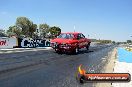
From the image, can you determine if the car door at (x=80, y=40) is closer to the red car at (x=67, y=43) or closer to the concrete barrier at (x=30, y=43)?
the red car at (x=67, y=43)

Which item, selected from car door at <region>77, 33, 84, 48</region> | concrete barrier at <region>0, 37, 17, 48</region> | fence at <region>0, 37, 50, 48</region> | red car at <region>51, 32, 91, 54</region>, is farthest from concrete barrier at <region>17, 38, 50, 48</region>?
red car at <region>51, 32, 91, 54</region>

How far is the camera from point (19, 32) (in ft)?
364

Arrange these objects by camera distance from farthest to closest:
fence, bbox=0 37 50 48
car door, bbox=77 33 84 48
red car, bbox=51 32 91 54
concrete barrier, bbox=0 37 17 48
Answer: fence, bbox=0 37 50 48 < concrete barrier, bbox=0 37 17 48 < car door, bbox=77 33 84 48 < red car, bbox=51 32 91 54

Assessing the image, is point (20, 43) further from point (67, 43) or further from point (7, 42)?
point (67, 43)

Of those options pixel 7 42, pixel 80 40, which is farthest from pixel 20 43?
pixel 80 40

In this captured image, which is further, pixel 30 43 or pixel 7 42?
pixel 30 43

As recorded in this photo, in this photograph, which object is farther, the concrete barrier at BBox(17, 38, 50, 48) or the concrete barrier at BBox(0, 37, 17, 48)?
the concrete barrier at BBox(17, 38, 50, 48)

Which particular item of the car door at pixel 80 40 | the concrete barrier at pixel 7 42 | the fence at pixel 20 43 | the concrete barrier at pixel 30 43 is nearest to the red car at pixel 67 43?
the car door at pixel 80 40

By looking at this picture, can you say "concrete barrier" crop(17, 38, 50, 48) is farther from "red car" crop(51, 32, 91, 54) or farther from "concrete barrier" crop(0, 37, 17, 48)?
A: "red car" crop(51, 32, 91, 54)

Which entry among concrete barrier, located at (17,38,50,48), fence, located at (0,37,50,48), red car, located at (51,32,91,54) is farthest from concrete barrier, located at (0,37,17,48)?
red car, located at (51,32,91,54)

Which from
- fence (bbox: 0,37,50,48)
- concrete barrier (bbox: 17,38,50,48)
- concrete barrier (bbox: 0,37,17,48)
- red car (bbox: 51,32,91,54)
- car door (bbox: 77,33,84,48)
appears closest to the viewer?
red car (bbox: 51,32,91,54)

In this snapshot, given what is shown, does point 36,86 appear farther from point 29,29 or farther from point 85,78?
point 29,29

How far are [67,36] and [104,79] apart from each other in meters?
20.3

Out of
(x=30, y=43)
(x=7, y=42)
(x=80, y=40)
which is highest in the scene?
(x=80, y=40)
